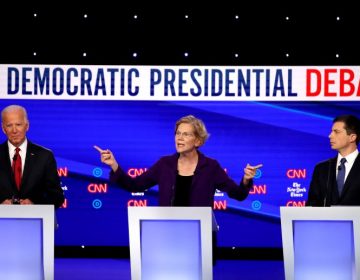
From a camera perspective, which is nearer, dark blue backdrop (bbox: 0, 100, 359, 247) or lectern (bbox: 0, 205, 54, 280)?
lectern (bbox: 0, 205, 54, 280)

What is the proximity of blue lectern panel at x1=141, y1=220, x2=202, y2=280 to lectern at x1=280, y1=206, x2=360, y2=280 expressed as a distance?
1.52 ft

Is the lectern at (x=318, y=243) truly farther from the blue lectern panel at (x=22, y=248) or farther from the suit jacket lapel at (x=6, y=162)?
the suit jacket lapel at (x=6, y=162)

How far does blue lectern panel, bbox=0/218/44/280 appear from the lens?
4.38 meters

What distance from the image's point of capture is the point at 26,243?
4387mm

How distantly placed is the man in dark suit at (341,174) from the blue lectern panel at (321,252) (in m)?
1.26

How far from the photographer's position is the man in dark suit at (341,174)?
5.70m

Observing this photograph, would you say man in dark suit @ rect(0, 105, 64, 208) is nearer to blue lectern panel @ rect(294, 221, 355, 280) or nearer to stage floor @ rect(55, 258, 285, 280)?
blue lectern panel @ rect(294, 221, 355, 280)

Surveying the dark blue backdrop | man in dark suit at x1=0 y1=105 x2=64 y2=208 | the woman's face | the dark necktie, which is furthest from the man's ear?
the dark blue backdrop
